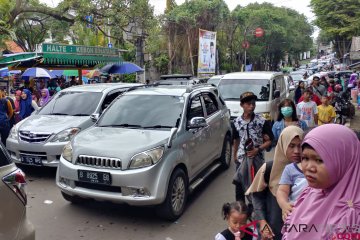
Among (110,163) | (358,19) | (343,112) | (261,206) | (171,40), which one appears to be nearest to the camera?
(261,206)

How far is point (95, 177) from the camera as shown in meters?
4.63

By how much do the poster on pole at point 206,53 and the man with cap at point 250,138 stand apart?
1642cm

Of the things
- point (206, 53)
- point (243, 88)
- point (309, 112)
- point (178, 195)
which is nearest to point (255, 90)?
point (243, 88)

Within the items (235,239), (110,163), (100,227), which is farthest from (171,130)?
(235,239)

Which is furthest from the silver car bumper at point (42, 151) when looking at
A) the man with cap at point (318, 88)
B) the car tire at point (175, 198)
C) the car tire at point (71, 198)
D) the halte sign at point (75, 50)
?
the man with cap at point (318, 88)

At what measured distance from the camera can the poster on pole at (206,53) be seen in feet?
67.9

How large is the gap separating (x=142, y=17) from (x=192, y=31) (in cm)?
1059

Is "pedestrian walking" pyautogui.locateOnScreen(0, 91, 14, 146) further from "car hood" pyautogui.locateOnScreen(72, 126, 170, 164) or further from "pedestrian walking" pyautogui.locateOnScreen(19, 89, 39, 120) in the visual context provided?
"car hood" pyautogui.locateOnScreen(72, 126, 170, 164)

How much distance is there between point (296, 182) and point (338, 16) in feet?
106

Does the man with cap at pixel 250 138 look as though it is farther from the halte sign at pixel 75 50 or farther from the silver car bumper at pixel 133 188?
the halte sign at pixel 75 50

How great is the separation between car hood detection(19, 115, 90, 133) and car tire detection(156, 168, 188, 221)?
2.79 metres

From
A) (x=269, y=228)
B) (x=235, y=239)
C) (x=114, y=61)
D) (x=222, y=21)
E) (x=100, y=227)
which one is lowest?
(x=100, y=227)

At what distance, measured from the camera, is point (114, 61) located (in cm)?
1584

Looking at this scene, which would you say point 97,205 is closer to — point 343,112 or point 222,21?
point 343,112
